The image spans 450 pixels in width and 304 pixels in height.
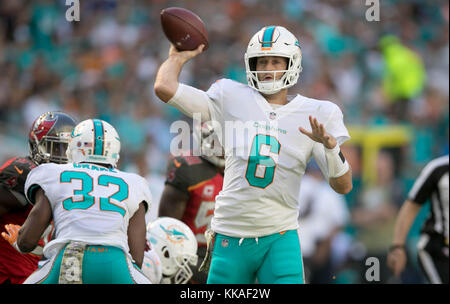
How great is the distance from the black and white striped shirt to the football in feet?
9.44

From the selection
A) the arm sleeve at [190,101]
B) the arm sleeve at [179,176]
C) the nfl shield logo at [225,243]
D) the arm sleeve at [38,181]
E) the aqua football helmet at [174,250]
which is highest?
the arm sleeve at [190,101]

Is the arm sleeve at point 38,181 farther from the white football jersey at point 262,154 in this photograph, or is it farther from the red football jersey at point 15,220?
the white football jersey at point 262,154

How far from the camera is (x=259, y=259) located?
4.51 meters

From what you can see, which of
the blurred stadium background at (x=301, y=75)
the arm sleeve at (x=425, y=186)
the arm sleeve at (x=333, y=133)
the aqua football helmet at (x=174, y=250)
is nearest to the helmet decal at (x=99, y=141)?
the arm sleeve at (x=333, y=133)

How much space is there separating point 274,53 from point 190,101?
1.97 ft

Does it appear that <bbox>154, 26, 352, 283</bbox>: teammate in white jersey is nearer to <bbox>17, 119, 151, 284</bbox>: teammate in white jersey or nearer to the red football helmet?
<bbox>17, 119, 151, 284</bbox>: teammate in white jersey

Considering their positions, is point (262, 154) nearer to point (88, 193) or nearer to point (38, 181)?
point (88, 193)

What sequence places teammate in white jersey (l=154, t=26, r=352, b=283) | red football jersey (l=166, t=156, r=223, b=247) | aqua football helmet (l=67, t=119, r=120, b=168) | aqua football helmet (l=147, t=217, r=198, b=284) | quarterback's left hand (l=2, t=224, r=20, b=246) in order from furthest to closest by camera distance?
1. red football jersey (l=166, t=156, r=223, b=247)
2. aqua football helmet (l=147, t=217, r=198, b=284)
3. quarterback's left hand (l=2, t=224, r=20, b=246)
4. aqua football helmet (l=67, t=119, r=120, b=168)
5. teammate in white jersey (l=154, t=26, r=352, b=283)

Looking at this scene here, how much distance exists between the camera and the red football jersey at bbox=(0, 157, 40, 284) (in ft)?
16.5

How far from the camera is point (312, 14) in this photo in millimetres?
13000

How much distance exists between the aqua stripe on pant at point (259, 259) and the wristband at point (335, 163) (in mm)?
429

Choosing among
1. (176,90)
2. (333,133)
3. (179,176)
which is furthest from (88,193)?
A: (179,176)

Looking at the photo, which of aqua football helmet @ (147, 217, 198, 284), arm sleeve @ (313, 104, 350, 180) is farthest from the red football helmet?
arm sleeve @ (313, 104, 350, 180)

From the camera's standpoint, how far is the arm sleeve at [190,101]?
14.7ft
